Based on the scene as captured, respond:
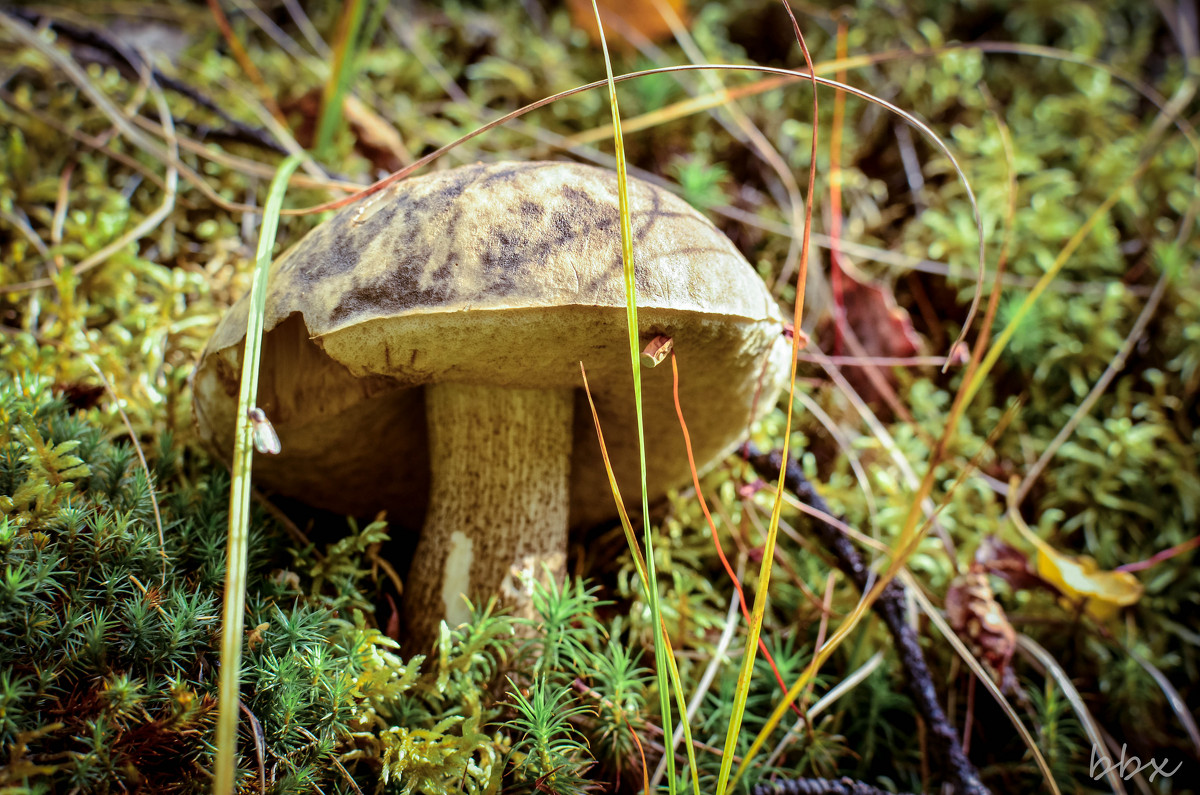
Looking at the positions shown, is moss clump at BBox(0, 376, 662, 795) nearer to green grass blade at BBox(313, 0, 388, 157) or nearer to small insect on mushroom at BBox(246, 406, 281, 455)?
small insect on mushroom at BBox(246, 406, 281, 455)

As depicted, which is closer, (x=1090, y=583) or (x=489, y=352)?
(x=489, y=352)

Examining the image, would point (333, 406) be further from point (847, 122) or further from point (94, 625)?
point (847, 122)

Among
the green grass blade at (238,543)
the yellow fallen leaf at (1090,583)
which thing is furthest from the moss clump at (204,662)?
the yellow fallen leaf at (1090,583)

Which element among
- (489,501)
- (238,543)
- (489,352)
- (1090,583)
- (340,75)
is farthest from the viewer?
(340,75)

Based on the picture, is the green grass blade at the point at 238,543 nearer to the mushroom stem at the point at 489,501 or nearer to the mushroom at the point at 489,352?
the mushroom at the point at 489,352

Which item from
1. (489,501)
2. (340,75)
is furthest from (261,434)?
(340,75)

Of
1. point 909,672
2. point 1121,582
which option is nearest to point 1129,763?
point 1121,582

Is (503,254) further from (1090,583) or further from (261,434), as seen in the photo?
(1090,583)
